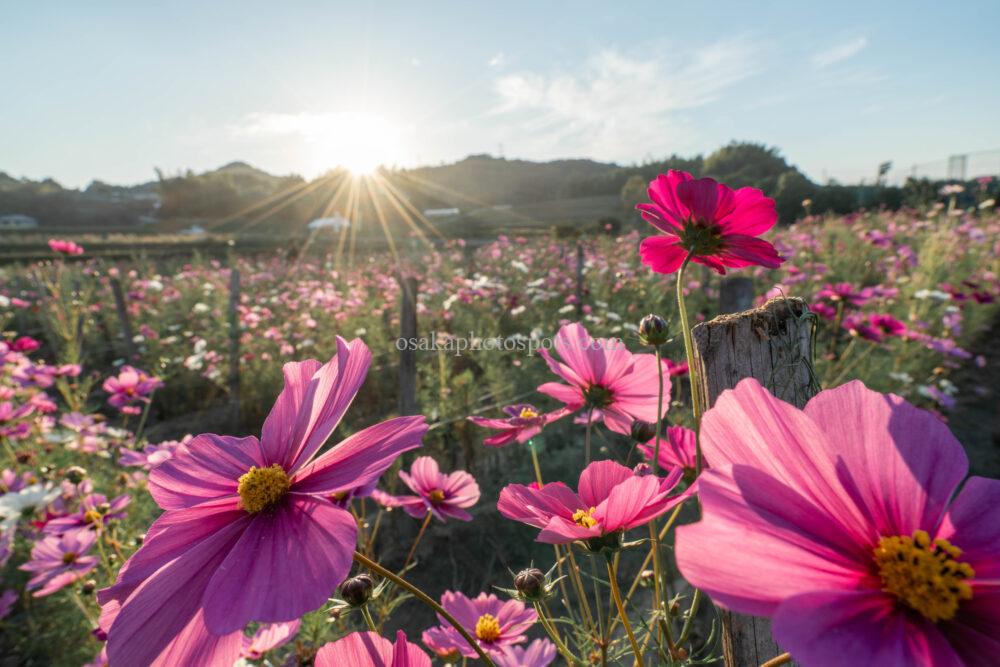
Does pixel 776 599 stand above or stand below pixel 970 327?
above

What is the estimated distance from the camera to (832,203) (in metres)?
15.0

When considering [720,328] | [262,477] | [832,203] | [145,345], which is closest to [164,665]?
[262,477]

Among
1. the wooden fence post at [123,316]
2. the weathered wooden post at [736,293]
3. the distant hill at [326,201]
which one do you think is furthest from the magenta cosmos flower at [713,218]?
the distant hill at [326,201]

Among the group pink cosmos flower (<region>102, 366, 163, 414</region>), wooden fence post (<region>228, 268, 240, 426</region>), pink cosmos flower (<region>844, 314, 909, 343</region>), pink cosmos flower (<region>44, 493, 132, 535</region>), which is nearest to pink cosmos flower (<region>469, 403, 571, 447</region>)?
pink cosmos flower (<region>44, 493, 132, 535</region>)

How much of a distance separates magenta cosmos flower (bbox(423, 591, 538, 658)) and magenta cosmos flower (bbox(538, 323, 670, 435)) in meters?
0.28

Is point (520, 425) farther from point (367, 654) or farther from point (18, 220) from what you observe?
point (18, 220)

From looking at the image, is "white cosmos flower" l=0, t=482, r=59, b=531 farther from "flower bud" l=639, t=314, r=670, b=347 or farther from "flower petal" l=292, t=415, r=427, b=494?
"flower bud" l=639, t=314, r=670, b=347

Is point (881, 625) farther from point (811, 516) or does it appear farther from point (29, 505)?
point (29, 505)

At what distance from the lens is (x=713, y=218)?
1.56 ft

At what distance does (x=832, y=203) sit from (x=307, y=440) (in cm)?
1827

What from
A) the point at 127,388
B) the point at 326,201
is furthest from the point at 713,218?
the point at 326,201

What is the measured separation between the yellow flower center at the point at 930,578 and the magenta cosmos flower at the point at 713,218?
0.27 meters

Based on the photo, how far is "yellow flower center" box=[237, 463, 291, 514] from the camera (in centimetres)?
36

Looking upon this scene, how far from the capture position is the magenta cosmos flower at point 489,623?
0.62 metres
